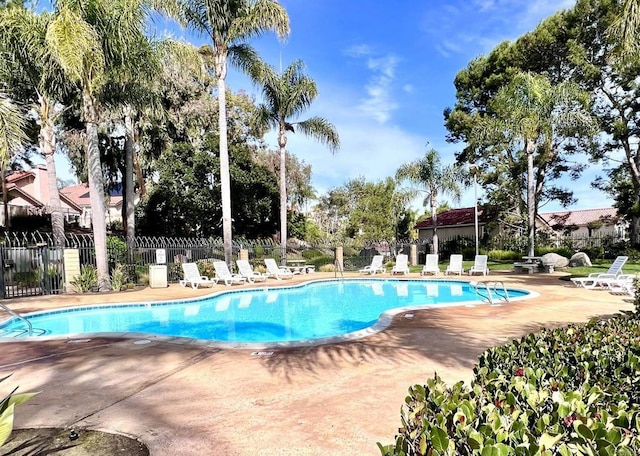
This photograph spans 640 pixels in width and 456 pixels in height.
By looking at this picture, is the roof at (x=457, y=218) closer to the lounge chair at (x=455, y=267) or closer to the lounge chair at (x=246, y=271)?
the lounge chair at (x=455, y=267)

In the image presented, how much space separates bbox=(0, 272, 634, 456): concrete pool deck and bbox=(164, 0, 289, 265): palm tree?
11.3 m

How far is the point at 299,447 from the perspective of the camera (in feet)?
10.9

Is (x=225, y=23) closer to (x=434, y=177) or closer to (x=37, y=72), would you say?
(x=37, y=72)

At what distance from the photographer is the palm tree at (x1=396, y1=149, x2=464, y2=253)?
25.1 metres

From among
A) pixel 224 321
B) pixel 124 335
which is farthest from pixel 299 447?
pixel 224 321

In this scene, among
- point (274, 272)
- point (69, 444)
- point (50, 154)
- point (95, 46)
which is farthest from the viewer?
point (274, 272)

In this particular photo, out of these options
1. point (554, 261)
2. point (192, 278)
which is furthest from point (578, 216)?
point (192, 278)

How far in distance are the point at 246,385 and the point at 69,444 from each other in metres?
1.87

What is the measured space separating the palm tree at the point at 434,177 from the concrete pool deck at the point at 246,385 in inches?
693

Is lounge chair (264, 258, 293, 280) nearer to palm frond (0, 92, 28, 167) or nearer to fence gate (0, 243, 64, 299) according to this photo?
fence gate (0, 243, 64, 299)

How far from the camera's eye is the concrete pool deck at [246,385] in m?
3.54

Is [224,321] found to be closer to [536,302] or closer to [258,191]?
[536,302]

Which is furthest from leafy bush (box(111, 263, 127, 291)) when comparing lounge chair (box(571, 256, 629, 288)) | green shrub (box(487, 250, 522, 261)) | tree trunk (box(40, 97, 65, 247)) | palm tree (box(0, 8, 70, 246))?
green shrub (box(487, 250, 522, 261))

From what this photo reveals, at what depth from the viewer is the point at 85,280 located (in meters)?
14.3
